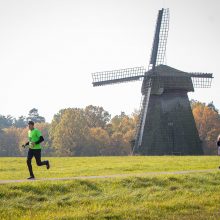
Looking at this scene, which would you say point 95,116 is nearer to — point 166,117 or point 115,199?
point 166,117

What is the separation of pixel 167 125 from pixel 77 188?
3748 cm

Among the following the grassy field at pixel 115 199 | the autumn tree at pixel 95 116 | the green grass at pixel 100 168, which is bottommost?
the grassy field at pixel 115 199

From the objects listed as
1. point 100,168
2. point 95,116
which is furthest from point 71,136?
point 100,168

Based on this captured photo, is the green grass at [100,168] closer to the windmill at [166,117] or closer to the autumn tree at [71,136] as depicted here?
the windmill at [166,117]

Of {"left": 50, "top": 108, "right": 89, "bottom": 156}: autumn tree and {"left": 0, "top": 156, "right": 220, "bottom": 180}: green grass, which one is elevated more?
{"left": 50, "top": 108, "right": 89, "bottom": 156}: autumn tree

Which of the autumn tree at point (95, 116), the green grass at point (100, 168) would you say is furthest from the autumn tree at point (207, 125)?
the green grass at point (100, 168)

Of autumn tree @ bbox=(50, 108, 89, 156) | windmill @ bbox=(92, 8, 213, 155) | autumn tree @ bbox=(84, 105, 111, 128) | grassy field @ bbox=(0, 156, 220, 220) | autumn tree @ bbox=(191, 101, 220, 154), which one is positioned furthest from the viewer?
autumn tree @ bbox=(84, 105, 111, 128)

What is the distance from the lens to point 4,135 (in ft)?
427

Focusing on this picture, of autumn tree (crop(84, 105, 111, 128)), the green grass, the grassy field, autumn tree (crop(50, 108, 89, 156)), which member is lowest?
the grassy field

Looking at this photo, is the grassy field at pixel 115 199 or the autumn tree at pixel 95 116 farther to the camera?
the autumn tree at pixel 95 116

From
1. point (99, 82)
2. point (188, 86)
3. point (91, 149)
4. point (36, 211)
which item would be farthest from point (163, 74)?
point (36, 211)

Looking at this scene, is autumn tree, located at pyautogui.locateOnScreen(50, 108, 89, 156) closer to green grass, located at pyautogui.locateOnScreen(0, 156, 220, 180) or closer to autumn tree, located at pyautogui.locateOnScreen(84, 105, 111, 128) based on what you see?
autumn tree, located at pyautogui.locateOnScreen(84, 105, 111, 128)

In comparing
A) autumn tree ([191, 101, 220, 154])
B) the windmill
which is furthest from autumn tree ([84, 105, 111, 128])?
the windmill

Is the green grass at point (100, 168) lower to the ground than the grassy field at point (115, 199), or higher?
higher
